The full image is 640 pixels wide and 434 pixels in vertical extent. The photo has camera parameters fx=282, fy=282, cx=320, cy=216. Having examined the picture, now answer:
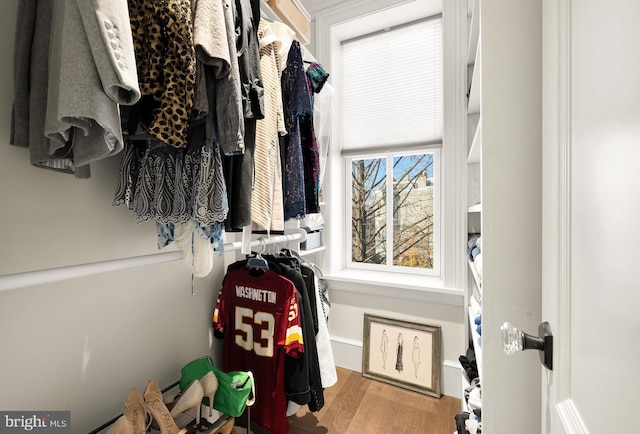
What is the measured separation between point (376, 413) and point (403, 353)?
442 millimetres

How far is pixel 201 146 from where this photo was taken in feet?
2.71

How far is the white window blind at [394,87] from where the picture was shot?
6.62 feet

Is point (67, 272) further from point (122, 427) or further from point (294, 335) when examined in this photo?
point (294, 335)

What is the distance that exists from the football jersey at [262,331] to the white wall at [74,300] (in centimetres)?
25

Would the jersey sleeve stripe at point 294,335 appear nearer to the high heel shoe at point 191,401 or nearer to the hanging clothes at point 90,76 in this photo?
the high heel shoe at point 191,401

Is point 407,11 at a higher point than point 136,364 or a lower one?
higher

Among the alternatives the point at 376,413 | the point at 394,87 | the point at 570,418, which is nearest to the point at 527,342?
the point at 570,418


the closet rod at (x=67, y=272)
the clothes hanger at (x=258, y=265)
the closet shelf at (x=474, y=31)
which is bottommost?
the clothes hanger at (x=258, y=265)

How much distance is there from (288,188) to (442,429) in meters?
1.54

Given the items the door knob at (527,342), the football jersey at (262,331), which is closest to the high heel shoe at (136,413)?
the football jersey at (262,331)

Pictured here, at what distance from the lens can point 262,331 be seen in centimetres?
132

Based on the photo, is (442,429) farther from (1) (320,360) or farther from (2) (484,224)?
(2) (484,224)

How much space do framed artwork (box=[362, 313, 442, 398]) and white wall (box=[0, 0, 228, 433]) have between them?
1319 millimetres

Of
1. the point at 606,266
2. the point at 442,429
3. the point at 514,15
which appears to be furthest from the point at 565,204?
the point at 442,429
